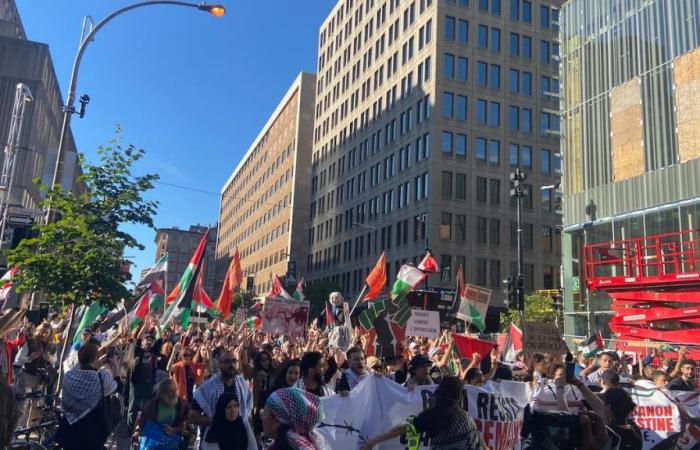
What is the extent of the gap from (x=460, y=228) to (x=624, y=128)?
77.8 ft

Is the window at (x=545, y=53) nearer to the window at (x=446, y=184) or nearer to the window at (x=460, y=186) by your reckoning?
the window at (x=460, y=186)

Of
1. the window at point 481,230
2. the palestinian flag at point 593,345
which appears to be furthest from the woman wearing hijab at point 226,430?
the window at point 481,230

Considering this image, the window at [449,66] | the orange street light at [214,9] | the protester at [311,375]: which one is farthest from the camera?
the window at [449,66]

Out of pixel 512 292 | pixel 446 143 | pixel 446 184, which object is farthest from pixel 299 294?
pixel 446 143

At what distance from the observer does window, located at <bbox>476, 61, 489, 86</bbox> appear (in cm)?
5162

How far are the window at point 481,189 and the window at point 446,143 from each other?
352 cm

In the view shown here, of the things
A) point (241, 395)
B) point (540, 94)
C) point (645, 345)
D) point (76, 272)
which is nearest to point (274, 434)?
point (241, 395)

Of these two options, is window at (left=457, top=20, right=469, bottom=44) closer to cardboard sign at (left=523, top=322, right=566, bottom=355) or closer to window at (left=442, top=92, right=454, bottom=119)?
window at (left=442, top=92, right=454, bottom=119)

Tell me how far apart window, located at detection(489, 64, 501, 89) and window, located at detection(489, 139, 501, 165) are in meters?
5.17

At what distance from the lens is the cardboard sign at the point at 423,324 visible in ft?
44.0

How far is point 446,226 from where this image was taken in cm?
4812

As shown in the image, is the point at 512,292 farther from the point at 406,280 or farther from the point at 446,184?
the point at 446,184

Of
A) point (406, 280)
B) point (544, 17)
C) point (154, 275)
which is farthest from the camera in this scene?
point (544, 17)

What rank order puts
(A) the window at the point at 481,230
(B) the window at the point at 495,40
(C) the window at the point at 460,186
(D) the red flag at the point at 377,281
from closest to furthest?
(D) the red flag at the point at 377,281, (A) the window at the point at 481,230, (C) the window at the point at 460,186, (B) the window at the point at 495,40
